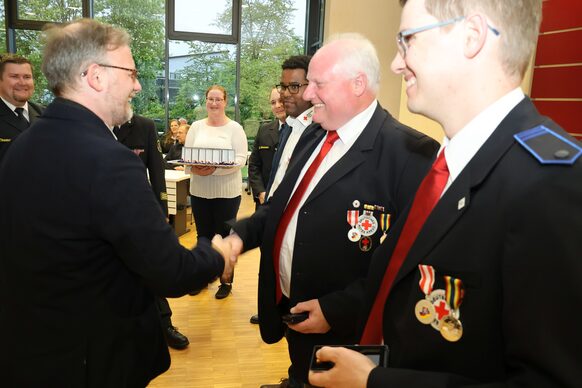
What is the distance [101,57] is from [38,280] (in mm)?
782

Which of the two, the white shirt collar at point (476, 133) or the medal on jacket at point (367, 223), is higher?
the white shirt collar at point (476, 133)

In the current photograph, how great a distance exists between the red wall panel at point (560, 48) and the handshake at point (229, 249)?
3067mm

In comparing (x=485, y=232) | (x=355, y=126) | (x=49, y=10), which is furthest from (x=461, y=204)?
(x=49, y=10)

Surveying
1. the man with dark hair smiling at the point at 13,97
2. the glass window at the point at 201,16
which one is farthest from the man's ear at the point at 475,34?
the glass window at the point at 201,16

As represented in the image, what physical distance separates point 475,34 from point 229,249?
4.51 ft

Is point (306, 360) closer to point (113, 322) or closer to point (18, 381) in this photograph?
point (113, 322)

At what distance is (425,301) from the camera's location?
2.86 ft

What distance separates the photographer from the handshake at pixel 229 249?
185 cm

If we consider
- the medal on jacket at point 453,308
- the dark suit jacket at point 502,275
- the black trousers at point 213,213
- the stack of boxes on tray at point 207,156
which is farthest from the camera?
the black trousers at point 213,213

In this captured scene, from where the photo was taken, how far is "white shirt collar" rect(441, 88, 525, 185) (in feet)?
2.86

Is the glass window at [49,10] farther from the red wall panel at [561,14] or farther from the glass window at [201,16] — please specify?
the red wall panel at [561,14]

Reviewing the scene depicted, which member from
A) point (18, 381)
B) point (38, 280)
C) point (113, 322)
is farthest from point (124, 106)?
point (18, 381)

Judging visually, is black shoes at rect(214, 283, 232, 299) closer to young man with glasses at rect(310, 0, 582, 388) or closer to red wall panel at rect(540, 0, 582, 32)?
young man with glasses at rect(310, 0, 582, 388)

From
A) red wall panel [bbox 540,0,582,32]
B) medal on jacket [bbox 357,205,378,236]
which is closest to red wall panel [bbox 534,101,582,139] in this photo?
red wall panel [bbox 540,0,582,32]
